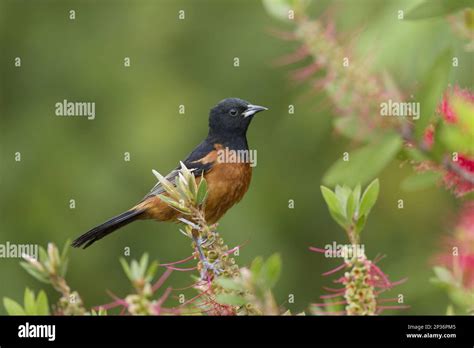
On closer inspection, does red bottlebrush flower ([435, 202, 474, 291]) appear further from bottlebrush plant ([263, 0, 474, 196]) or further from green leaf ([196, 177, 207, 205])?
green leaf ([196, 177, 207, 205])

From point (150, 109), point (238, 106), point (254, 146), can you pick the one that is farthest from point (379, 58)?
point (150, 109)

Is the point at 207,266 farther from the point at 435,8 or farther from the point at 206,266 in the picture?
the point at 435,8

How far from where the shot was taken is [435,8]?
1562 mm

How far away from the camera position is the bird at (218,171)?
4.03 metres

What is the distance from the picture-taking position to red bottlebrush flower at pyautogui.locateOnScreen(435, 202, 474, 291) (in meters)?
1.56

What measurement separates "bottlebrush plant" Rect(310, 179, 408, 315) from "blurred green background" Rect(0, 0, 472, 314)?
13.9 ft

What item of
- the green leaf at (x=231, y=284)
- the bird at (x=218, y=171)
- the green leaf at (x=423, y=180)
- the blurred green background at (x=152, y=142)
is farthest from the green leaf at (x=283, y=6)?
the blurred green background at (x=152, y=142)

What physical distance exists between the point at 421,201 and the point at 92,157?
9.69 feet

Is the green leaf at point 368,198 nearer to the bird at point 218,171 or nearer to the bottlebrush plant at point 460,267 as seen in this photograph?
the bottlebrush plant at point 460,267

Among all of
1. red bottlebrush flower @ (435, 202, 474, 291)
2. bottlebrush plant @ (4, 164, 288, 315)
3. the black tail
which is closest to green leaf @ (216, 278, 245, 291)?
bottlebrush plant @ (4, 164, 288, 315)

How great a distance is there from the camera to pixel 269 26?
6703 millimetres

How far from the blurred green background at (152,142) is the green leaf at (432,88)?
4.41 meters

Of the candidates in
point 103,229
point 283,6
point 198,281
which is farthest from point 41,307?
point 103,229

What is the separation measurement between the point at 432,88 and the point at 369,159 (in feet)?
0.63
